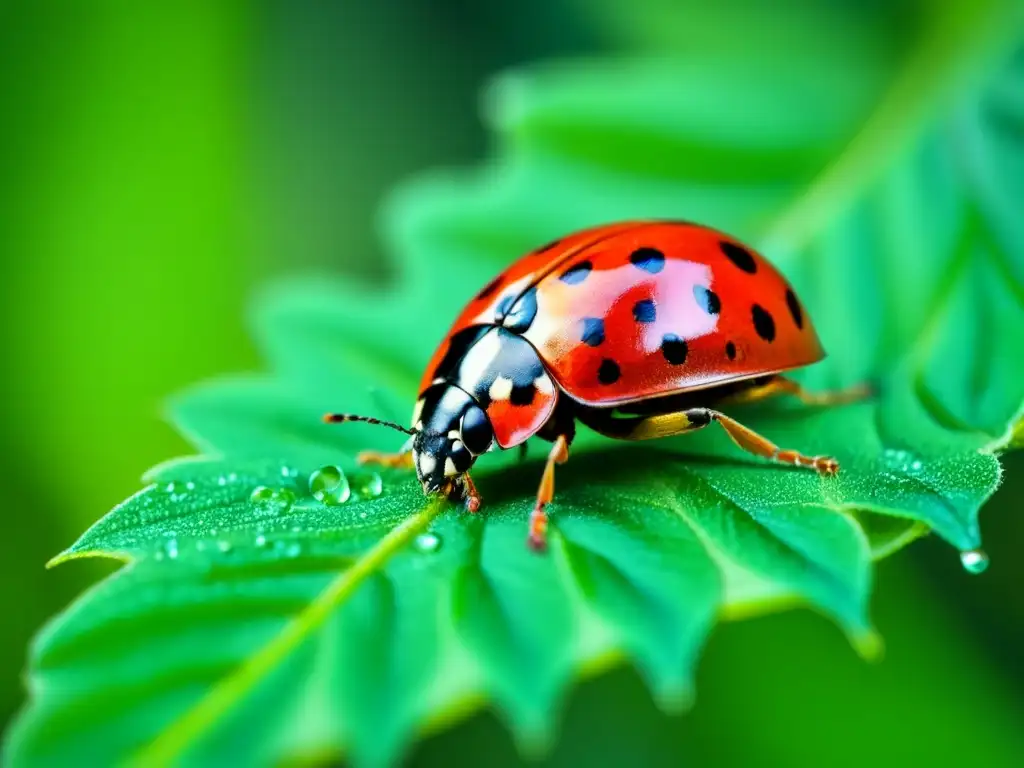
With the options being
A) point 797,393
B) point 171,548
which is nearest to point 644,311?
point 797,393

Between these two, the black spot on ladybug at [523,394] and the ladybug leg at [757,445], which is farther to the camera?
the black spot on ladybug at [523,394]

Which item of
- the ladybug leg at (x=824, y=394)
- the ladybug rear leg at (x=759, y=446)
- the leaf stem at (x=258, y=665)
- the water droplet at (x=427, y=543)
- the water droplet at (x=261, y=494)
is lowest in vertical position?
the ladybug leg at (x=824, y=394)

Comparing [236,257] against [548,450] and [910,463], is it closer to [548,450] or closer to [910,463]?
[548,450]

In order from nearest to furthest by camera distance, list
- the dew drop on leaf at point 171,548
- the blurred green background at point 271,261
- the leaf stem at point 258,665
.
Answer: the leaf stem at point 258,665 → the dew drop on leaf at point 171,548 → the blurred green background at point 271,261

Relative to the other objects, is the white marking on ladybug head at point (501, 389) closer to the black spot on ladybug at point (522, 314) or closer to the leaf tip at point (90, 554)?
the black spot on ladybug at point (522, 314)

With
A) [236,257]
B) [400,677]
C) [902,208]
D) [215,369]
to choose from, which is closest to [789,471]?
[400,677]

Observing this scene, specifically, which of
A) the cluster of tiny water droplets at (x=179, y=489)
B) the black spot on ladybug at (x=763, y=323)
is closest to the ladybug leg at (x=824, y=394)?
the black spot on ladybug at (x=763, y=323)

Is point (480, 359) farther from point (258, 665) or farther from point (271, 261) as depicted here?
point (271, 261)
